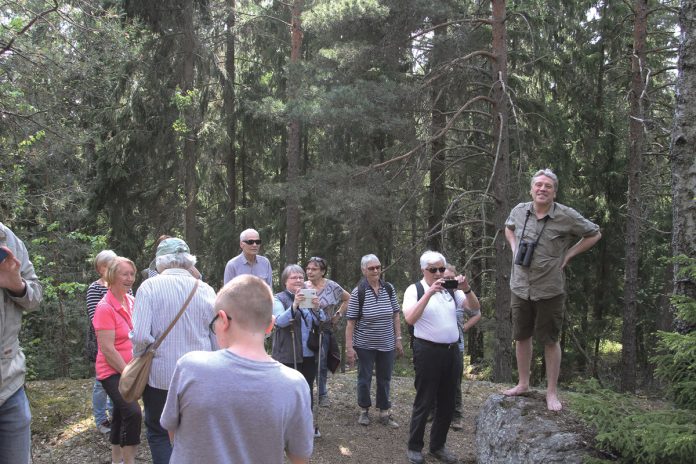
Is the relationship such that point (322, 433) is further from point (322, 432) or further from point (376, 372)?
point (376, 372)

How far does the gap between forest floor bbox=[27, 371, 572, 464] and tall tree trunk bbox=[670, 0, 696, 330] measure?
5.11 ft

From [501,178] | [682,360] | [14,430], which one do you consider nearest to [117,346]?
[14,430]

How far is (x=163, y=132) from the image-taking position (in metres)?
13.5

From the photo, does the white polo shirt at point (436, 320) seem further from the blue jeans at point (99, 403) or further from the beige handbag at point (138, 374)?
the blue jeans at point (99, 403)

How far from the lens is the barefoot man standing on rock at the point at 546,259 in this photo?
376 cm

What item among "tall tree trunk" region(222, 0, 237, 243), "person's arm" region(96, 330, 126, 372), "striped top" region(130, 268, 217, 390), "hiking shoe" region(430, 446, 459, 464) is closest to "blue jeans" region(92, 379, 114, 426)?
"person's arm" region(96, 330, 126, 372)

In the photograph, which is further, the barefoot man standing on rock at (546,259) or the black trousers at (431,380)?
the black trousers at (431,380)

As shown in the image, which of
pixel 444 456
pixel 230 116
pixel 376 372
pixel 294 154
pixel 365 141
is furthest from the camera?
pixel 230 116

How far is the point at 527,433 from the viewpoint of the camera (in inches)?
145

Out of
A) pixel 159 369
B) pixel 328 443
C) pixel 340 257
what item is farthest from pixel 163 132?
pixel 159 369

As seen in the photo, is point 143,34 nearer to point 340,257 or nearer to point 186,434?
point 340,257

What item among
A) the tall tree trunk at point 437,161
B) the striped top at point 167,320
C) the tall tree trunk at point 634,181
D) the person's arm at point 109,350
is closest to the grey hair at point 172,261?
the striped top at point 167,320

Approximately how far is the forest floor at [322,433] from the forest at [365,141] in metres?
2.17

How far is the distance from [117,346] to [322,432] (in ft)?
8.69
